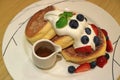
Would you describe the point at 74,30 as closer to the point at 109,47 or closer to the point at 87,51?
the point at 87,51

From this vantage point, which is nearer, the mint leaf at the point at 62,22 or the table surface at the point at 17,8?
the mint leaf at the point at 62,22

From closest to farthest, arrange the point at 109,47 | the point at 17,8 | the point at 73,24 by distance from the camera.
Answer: the point at 73,24
the point at 109,47
the point at 17,8

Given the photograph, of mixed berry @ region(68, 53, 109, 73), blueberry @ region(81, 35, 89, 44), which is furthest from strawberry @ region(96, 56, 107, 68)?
blueberry @ region(81, 35, 89, 44)

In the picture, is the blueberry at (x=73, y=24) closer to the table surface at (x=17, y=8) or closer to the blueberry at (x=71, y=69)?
the blueberry at (x=71, y=69)

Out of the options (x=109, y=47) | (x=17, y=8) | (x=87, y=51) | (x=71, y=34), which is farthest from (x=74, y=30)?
(x=17, y=8)

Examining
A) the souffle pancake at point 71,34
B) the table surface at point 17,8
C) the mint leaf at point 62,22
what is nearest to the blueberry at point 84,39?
the souffle pancake at point 71,34

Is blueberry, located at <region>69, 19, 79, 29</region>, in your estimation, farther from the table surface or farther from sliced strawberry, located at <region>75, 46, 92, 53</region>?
the table surface

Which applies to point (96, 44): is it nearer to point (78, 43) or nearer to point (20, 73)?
point (78, 43)

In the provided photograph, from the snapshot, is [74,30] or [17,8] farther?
[17,8]

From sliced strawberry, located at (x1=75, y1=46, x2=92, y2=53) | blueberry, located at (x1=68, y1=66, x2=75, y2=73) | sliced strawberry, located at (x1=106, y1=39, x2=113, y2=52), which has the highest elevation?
sliced strawberry, located at (x1=75, y1=46, x2=92, y2=53)
